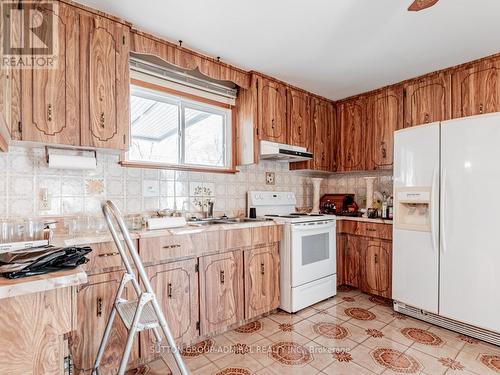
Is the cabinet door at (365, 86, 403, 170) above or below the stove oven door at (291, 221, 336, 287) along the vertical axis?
above

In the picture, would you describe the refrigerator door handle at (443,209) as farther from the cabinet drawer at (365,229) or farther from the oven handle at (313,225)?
the oven handle at (313,225)

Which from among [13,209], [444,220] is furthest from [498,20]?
[13,209]

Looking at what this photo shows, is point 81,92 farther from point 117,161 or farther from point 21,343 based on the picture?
point 21,343

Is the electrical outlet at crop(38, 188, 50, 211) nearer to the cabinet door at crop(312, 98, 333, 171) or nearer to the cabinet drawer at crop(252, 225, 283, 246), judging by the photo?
the cabinet drawer at crop(252, 225, 283, 246)

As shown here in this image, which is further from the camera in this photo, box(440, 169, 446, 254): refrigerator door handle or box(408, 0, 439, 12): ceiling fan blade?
box(440, 169, 446, 254): refrigerator door handle

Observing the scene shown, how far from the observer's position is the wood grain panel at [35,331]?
907 mm

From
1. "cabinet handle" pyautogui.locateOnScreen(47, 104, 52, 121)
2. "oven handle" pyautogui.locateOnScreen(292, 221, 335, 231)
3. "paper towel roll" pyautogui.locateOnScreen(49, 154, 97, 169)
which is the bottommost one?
"oven handle" pyautogui.locateOnScreen(292, 221, 335, 231)

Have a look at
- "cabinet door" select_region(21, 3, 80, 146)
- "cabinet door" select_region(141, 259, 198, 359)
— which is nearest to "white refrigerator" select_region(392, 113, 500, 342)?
"cabinet door" select_region(141, 259, 198, 359)

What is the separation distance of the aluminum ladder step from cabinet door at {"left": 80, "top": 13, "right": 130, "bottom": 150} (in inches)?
41.8

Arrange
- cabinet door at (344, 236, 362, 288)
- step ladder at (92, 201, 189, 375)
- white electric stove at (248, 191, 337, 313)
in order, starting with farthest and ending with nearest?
cabinet door at (344, 236, 362, 288) → white electric stove at (248, 191, 337, 313) → step ladder at (92, 201, 189, 375)

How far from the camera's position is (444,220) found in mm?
2254

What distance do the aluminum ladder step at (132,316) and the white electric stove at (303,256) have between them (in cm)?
144

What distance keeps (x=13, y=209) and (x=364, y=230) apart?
320 centimetres

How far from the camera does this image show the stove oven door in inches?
104
